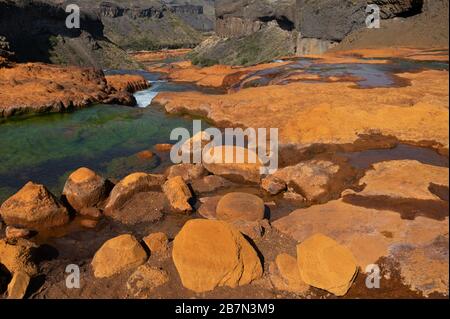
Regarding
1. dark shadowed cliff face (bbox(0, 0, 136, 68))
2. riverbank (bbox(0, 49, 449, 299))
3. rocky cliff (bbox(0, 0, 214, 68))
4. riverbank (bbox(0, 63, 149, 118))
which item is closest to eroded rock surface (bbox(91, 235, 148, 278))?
riverbank (bbox(0, 49, 449, 299))

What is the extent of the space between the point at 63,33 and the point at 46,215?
56.0 metres

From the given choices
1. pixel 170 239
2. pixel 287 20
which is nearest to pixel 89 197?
pixel 170 239

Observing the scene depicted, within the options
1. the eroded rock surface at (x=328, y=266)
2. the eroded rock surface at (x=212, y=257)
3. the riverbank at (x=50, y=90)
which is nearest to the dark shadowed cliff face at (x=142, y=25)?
the riverbank at (x=50, y=90)

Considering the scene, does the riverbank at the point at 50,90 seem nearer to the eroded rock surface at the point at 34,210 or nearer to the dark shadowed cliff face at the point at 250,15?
the eroded rock surface at the point at 34,210

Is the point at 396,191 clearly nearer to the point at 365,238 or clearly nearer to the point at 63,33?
the point at 365,238

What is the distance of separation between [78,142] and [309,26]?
48060 millimetres

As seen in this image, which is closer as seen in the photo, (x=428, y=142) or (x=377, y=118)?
(x=428, y=142)

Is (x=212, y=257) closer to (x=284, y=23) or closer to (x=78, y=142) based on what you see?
(x=78, y=142)

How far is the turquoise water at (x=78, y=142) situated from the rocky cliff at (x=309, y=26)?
76.1 ft

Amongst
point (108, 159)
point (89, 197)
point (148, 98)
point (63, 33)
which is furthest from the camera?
point (63, 33)

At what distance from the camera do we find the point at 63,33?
57969mm

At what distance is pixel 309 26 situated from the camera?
57.5 metres

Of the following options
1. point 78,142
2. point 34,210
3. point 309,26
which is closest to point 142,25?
point 309,26

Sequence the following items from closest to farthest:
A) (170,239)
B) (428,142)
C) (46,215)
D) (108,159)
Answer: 1. (170,239)
2. (46,215)
3. (428,142)
4. (108,159)
